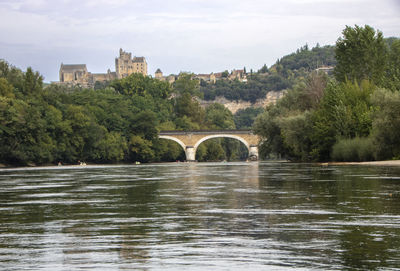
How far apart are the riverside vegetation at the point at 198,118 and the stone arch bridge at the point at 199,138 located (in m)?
2.30

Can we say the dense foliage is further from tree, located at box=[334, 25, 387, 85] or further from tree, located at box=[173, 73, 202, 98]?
tree, located at box=[173, 73, 202, 98]

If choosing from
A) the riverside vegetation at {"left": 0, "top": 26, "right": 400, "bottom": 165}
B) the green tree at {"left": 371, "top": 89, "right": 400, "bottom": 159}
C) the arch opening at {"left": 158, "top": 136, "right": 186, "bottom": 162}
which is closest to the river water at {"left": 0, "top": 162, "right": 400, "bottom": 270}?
the green tree at {"left": 371, "top": 89, "right": 400, "bottom": 159}

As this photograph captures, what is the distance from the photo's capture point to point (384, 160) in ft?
188

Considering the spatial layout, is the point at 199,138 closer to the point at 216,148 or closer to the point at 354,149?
the point at 216,148

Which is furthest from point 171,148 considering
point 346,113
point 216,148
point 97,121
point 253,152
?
point 346,113

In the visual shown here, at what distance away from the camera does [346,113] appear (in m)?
63.9

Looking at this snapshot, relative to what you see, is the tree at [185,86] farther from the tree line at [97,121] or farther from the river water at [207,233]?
the river water at [207,233]

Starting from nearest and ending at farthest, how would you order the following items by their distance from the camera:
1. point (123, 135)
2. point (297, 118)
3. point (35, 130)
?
point (297, 118) < point (35, 130) < point (123, 135)

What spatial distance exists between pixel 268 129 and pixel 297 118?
1180 centimetres

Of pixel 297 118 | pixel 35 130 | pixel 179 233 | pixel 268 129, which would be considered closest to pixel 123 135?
pixel 35 130

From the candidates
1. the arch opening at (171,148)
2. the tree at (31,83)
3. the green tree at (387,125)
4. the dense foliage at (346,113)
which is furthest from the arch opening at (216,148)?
the green tree at (387,125)

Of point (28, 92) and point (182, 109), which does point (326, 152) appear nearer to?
point (28, 92)

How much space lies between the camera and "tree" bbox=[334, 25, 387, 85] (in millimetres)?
74625

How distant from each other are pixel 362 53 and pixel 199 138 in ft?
230
